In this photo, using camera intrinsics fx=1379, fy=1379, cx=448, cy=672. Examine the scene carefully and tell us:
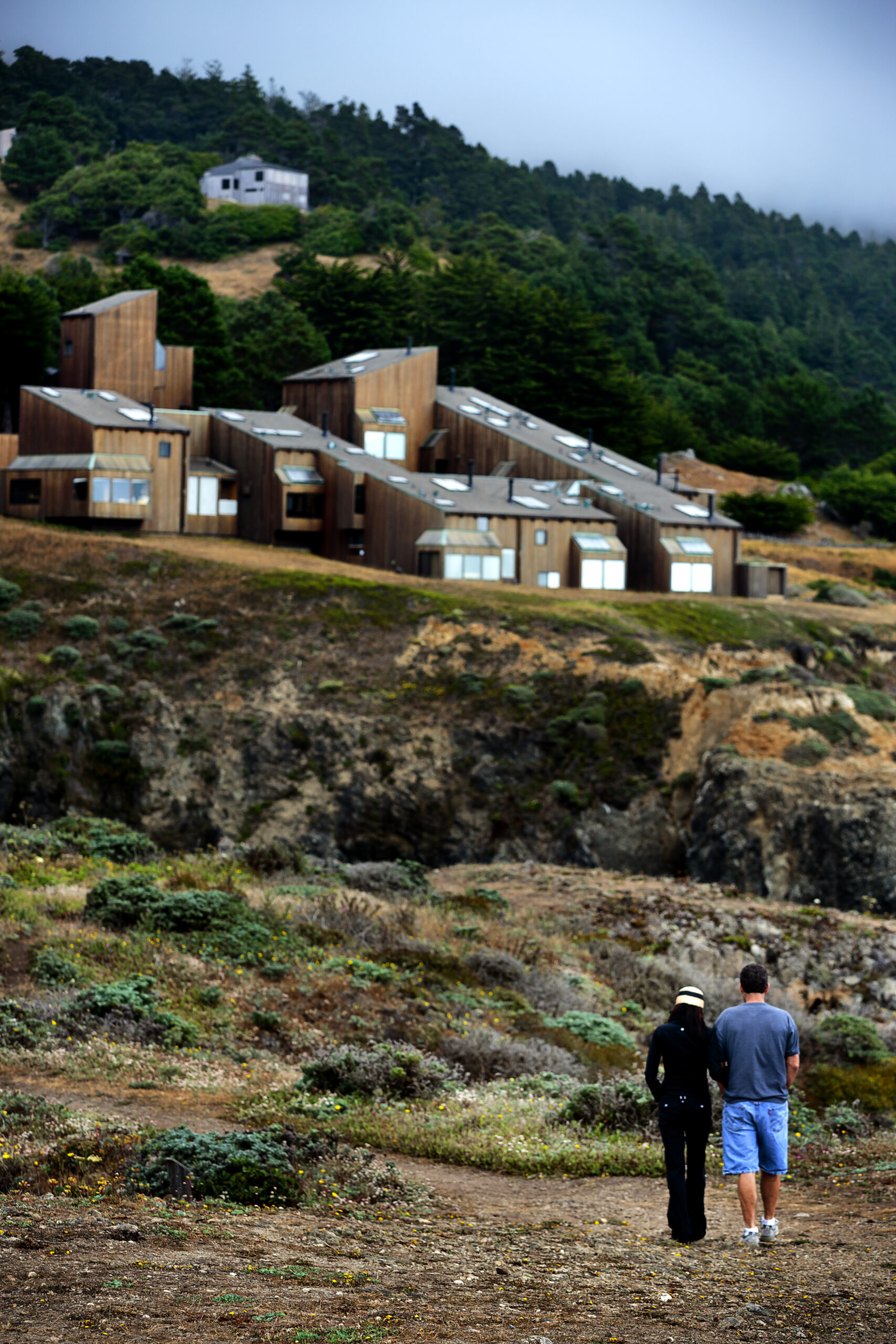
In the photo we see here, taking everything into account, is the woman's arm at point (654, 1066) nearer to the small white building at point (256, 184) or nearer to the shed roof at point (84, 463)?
the shed roof at point (84, 463)

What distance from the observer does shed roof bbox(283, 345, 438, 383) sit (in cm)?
6450

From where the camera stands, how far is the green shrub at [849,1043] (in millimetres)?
18828

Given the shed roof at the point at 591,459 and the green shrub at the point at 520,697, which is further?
the shed roof at the point at 591,459

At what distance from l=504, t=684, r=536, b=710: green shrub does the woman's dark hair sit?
33.9 m

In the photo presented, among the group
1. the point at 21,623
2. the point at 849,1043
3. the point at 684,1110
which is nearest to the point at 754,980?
the point at 684,1110

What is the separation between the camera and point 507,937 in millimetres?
24328

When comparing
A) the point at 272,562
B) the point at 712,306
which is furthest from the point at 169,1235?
the point at 712,306

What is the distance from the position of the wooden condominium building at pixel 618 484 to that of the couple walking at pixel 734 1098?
1862 inches

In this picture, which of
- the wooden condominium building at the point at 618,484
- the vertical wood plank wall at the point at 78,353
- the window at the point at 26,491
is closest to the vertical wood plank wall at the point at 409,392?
the wooden condominium building at the point at 618,484

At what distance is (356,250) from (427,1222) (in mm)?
130755

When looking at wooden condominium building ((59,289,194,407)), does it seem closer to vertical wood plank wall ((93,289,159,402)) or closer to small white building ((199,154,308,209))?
vertical wood plank wall ((93,289,159,402))

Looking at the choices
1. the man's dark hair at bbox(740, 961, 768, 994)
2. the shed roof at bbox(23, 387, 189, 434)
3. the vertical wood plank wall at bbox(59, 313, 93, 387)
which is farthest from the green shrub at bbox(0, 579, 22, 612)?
the man's dark hair at bbox(740, 961, 768, 994)

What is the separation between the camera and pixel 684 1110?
1057 cm

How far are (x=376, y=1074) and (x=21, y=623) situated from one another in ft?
113
